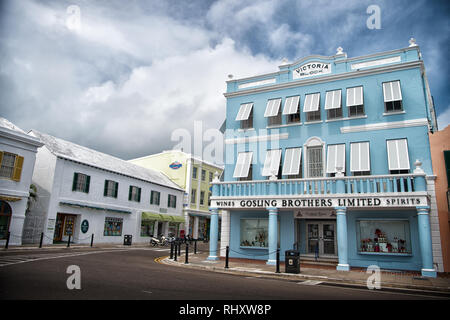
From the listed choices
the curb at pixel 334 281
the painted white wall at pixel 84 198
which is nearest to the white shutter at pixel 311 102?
the curb at pixel 334 281

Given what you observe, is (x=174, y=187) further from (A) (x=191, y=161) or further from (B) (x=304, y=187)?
(B) (x=304, y=187)

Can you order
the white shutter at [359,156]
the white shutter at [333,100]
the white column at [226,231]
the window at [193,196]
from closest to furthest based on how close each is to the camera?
the white shutter at [359,156] → the white shutter at [333,100] → the white column at [226,231] → the window at [193,196]

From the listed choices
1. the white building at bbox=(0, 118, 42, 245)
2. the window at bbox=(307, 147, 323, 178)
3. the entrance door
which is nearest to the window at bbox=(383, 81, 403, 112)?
the window at bbox=(307, 147, 323, 178)

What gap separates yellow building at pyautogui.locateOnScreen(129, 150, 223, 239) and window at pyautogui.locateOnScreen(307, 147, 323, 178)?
2551cm

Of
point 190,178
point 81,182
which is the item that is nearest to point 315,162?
point 81,182

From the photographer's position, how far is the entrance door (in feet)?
56.7

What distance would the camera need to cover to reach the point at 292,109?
18.6m

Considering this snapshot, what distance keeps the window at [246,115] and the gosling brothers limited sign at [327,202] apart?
517 cm

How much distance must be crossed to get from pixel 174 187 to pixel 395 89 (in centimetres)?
2862

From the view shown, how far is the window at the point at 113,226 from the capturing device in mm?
29913

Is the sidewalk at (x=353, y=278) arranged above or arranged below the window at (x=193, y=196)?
below

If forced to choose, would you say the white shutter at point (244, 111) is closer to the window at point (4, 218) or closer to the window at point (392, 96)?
the window at point (392, 96)
